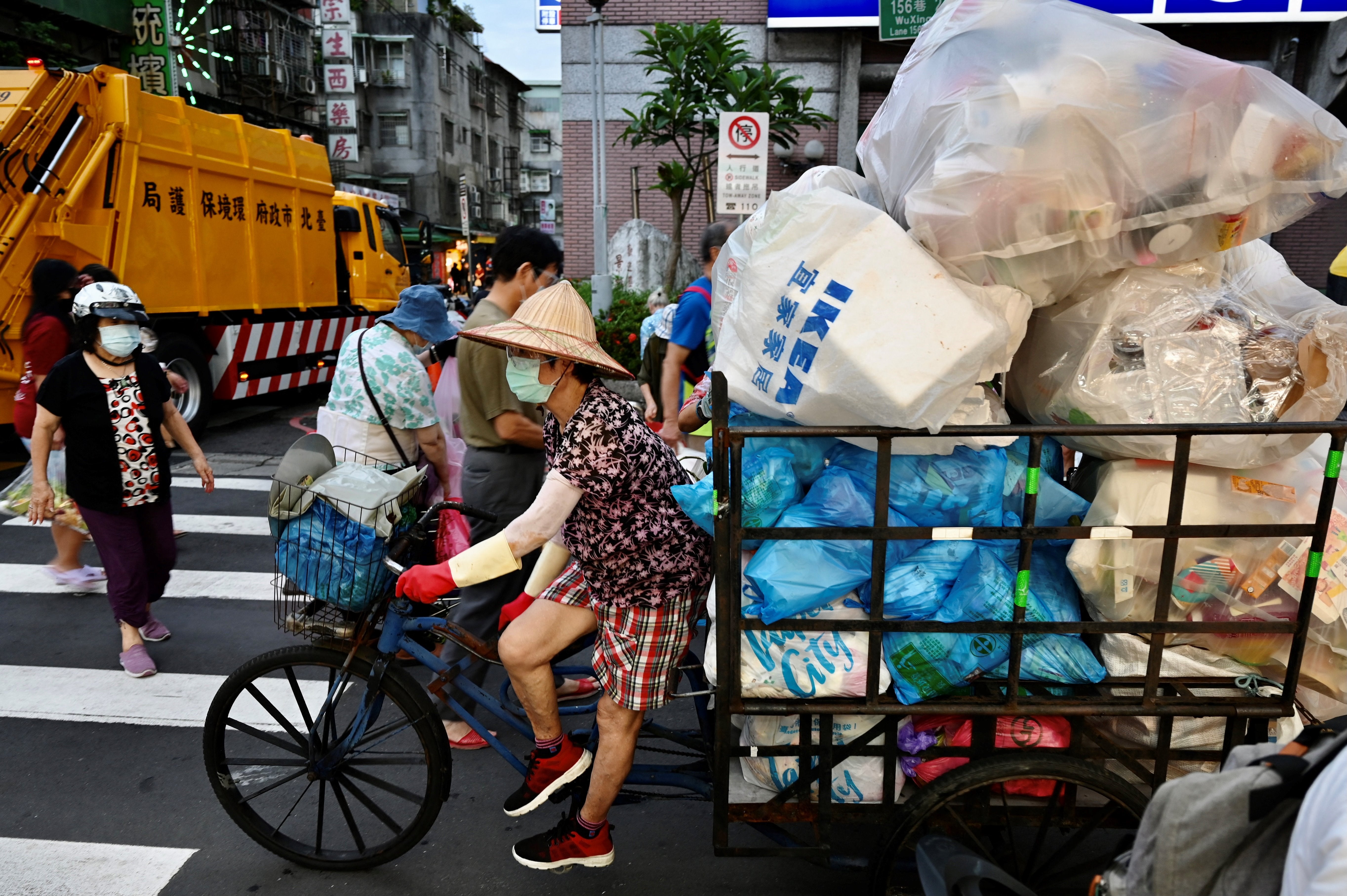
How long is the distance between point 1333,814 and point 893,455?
120 cm

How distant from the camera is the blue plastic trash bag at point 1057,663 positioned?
6.84 feet

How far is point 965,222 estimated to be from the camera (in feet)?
6.25

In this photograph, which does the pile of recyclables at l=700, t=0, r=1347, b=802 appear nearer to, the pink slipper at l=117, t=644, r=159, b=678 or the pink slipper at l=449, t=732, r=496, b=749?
the pink slipper at l=449, t=732, r=496, b=749

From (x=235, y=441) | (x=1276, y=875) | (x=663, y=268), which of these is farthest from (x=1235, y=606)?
(x=663, y=268)

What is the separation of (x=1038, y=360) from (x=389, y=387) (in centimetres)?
260

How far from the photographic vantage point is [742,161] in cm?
802

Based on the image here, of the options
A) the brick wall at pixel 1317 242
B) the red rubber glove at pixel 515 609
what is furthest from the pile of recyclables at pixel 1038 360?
the brick wall at pixel 1317 242

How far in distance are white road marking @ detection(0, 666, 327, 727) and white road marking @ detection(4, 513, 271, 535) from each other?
204 centimetres

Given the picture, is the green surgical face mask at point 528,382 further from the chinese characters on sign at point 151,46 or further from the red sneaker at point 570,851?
the chinese characters on sign at point 151,46

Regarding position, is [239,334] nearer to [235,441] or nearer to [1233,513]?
[235,441]

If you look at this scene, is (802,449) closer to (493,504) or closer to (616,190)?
(493,504)

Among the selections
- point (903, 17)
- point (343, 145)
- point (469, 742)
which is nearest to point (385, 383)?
point (469, 742)

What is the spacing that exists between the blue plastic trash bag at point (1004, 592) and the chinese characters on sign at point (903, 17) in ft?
22.5

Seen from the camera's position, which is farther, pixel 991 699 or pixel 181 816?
pixel 181 816
